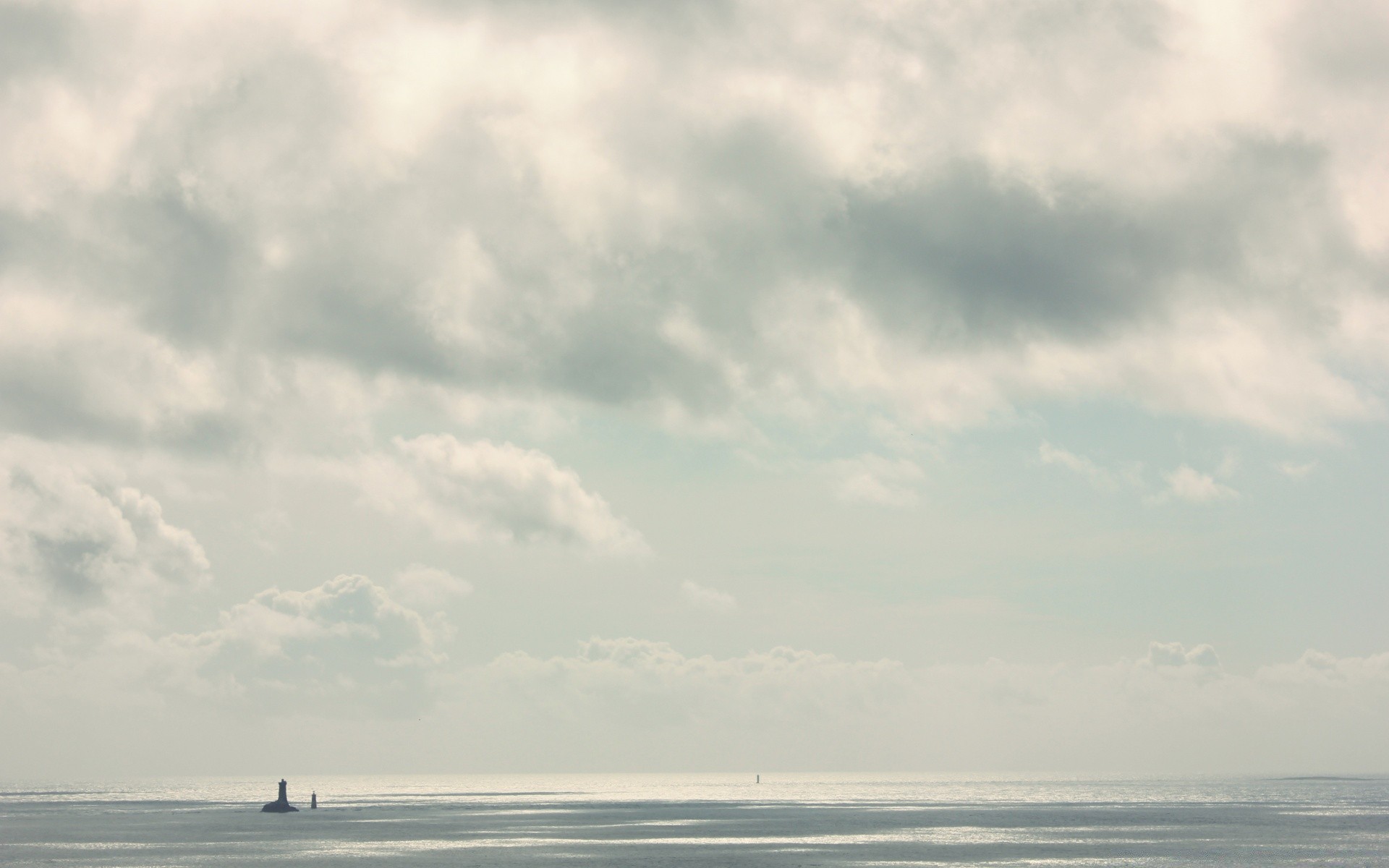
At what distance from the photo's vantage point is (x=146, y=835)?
129625 mm

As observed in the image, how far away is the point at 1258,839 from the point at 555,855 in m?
68.9

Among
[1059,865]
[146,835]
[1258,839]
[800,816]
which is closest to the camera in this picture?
[1059,865]

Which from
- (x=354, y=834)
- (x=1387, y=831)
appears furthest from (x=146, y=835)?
(x=1387, y=831)

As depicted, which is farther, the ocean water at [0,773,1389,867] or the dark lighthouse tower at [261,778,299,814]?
the dark lighthouse tower at [261,778,299,814]

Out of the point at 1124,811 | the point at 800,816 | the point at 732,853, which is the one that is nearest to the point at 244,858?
the point at 732,853

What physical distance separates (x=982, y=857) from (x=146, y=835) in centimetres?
8997

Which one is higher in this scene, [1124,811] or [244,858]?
[244,858]

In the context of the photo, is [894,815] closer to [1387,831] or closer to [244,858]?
[1387,831]

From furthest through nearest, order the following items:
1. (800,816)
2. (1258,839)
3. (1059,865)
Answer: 1. (800,816)
2. (1258,839)
3. (1059,865)

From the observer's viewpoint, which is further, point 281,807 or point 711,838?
point 281,807

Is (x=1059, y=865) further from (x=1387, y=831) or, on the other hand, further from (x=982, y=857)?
(x=1387, y=831)

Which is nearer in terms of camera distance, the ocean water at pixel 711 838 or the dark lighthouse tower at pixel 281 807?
the ocean water at pixel 711 838

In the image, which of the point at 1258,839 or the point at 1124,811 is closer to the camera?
the point at 1258,839

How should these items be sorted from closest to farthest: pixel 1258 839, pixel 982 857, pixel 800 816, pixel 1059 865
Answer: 1. pixel 1059 865
2. pixel 982 857
3. pixel 1258 839
4. pixel 800 816
